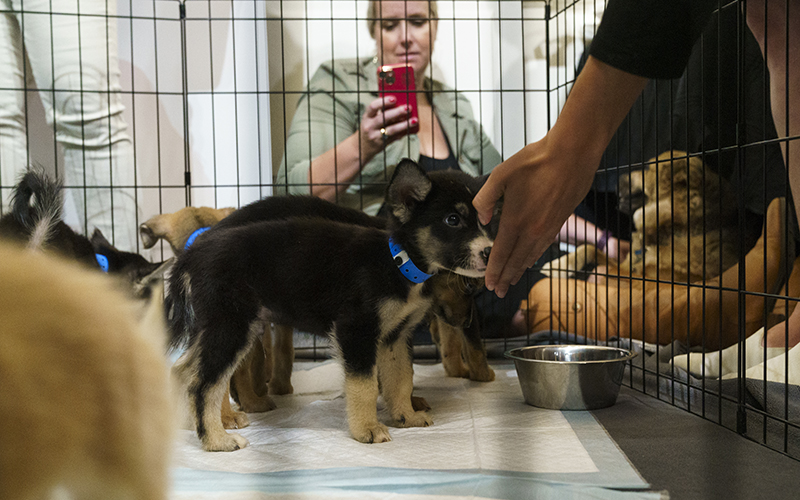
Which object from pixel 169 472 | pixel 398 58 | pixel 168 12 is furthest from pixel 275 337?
pixel 168 12

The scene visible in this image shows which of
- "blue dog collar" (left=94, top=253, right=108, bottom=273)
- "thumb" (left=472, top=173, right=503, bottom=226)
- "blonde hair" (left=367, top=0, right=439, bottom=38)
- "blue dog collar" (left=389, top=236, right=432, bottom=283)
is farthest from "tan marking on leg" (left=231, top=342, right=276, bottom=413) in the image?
"blonde hair" (left=367, top=0, right=439, bottom=38)

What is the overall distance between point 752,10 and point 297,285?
4.70 feet

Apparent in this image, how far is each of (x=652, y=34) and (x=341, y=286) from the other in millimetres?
1136

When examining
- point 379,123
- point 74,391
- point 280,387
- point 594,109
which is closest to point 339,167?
point 379,123

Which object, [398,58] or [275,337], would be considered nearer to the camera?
[275,337]

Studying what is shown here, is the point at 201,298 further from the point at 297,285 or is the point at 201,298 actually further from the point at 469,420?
the point at 469,420

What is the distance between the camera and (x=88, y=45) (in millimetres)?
3748

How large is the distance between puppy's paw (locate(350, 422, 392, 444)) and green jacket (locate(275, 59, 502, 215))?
2.26m

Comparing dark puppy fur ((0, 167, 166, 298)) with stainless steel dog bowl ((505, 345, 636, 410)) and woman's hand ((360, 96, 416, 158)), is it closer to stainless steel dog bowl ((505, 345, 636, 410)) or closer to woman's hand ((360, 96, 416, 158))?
woman's hand ((360, 96, 416, 158))

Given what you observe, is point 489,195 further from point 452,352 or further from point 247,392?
point 452,352

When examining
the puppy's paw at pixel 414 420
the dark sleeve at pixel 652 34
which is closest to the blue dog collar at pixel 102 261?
the puppy's paw at pixel 414 420

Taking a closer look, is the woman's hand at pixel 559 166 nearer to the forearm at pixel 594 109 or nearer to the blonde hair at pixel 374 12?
the forearm at pixel 594 109

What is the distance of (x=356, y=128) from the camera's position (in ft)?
13.1

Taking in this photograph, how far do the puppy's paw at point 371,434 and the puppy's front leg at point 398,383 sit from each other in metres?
0.17
